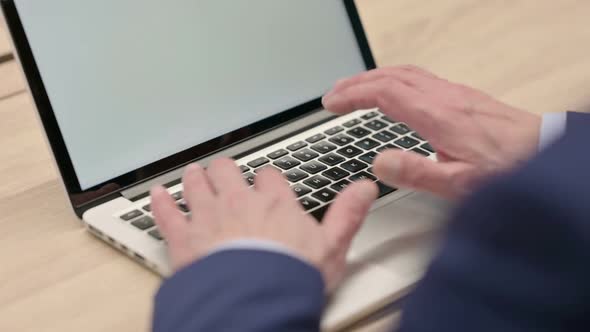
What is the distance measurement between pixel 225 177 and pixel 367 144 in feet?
0.70

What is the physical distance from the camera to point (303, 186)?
703 millimetres

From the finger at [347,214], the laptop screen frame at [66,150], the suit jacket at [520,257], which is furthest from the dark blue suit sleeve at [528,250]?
the laptop screen frame at [66,150]

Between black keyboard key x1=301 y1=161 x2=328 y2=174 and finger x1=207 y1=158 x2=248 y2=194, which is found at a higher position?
finger x1=207 y1=158 x2=248 y2=194

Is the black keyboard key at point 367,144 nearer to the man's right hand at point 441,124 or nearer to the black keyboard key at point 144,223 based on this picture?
the man's right hand at point 441,124

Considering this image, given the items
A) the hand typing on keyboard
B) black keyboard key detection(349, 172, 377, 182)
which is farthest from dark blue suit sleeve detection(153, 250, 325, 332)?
black keyboard key detection(349, 172, 377, 182)

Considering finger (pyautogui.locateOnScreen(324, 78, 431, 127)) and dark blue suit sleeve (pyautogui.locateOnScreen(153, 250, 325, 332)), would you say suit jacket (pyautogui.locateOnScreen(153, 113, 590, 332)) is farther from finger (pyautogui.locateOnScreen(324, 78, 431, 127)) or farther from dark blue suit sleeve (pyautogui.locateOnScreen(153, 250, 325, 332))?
finger (pyautogui.locateOnScreen(324, 78, 431, 127))

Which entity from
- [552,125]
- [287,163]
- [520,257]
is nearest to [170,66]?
[287,163]

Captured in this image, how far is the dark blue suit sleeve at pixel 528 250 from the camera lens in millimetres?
266

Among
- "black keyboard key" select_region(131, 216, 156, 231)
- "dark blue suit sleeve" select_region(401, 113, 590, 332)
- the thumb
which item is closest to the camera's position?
"dark blue suit sleeve" select_region(401, 113, 590, 332)

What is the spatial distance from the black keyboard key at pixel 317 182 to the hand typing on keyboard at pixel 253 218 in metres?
0.10

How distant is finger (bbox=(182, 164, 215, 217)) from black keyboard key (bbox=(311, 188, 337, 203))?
4.3 inches

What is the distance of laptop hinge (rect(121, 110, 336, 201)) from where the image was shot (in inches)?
28.8

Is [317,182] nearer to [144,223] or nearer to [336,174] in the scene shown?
[336,174]

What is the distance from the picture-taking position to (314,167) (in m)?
0.74
